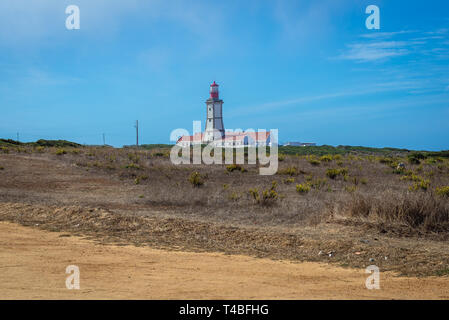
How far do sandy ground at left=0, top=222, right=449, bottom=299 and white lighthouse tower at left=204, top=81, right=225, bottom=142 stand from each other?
72401 mm

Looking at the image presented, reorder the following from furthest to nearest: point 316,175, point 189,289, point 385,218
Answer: point 316,175
point 385,218
point 189,289

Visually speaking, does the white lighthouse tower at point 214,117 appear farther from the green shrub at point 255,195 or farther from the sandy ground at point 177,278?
the sandy ground at point 177,278

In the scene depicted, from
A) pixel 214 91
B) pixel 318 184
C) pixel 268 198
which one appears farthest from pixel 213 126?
pixel 268 198

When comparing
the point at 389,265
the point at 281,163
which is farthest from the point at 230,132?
the point at 389,265

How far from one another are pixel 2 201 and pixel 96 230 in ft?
22.5

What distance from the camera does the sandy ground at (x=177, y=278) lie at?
595 cm

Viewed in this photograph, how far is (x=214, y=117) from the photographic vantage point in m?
82.4

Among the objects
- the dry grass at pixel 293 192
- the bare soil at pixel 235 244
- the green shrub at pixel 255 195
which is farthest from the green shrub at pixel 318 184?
the bare soil at pixel 235 244

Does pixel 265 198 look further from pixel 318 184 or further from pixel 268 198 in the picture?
pixel 318 184

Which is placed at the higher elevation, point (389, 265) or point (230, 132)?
point (230, 132)

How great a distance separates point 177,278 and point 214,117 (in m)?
76.2

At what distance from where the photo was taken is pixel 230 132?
81.8m

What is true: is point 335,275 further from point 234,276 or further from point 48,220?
point 48,220

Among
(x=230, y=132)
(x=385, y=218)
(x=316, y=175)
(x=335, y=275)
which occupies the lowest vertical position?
(x=335, y=275)
